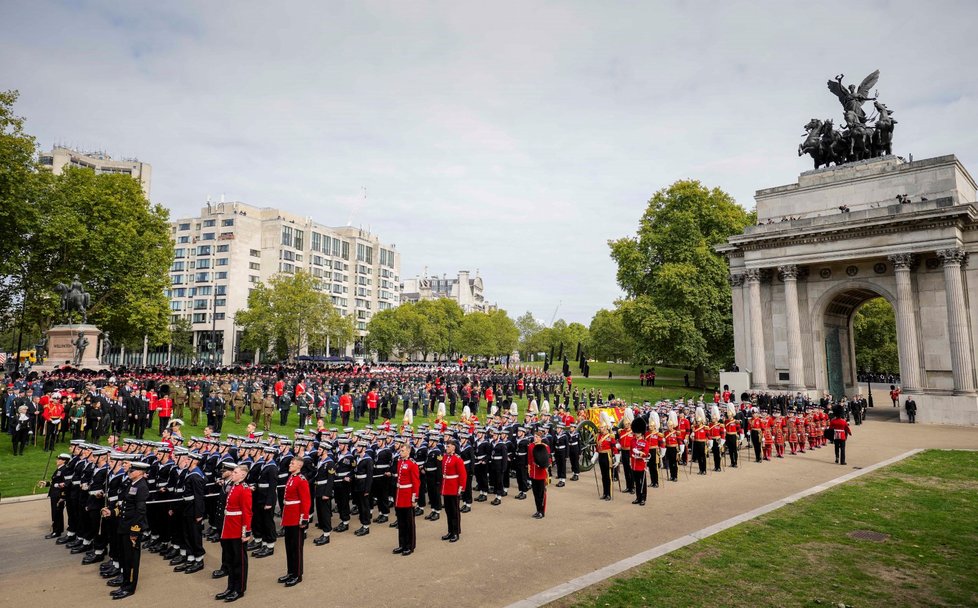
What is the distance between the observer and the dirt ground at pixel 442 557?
8.54 m

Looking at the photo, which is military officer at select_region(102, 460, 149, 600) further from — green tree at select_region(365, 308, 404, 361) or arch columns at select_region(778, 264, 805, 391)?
green tree at select_region(365, 308, 404, 361)

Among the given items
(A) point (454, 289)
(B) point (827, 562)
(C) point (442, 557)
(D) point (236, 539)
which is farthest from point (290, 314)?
(A) point (454, 289)

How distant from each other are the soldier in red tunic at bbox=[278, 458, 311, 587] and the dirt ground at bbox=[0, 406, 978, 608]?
0.72ft

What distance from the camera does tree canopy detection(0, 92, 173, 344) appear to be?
111 feet

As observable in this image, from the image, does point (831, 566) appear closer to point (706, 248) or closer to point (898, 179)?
point (898, 179)

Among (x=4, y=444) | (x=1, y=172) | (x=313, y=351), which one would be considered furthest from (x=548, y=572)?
(x=313, y=351)

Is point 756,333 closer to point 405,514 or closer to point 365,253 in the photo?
point 405,514

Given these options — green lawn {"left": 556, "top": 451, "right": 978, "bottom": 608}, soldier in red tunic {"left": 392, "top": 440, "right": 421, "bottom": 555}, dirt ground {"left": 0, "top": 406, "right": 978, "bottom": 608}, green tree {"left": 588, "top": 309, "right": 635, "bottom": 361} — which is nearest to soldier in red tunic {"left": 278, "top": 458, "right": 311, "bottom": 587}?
dirt ground {"left": 0, "top": 406, "right": 978, "bottom": 608}

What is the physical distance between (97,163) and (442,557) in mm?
114182

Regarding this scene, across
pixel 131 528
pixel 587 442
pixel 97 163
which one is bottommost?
pixel 587 442

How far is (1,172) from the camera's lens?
31578mm

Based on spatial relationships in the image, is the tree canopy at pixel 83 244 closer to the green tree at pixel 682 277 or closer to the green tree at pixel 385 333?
the green tree at pixel 682 277

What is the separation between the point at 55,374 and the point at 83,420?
33.7 feet

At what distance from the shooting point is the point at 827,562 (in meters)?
9.63
